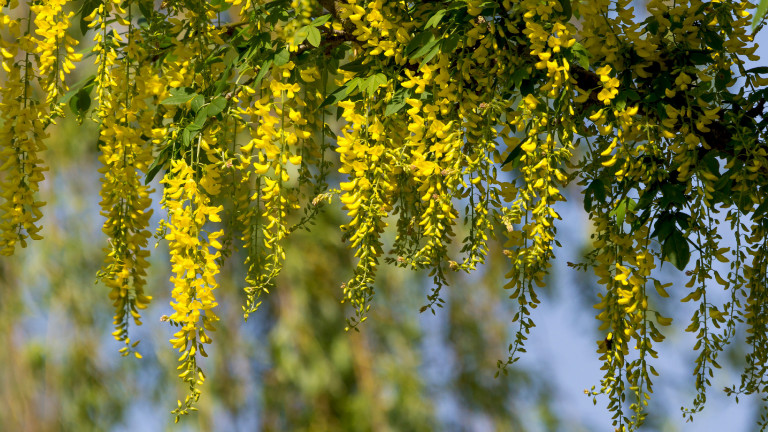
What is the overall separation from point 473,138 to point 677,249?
1.07 feet

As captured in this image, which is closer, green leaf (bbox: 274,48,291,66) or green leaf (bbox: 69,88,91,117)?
green leaf (bbox: 274,48,291,66)

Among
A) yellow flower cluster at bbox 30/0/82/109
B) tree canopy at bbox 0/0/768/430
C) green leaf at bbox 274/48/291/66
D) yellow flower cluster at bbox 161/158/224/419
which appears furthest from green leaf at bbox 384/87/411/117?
yellow flower cluster at bbox 30/0/82/109

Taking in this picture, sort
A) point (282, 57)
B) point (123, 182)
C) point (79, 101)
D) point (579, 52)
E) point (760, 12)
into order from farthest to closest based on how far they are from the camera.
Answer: point (79, 101), point (123, 182), point (282, 57), point (579, 52), point (760, 12)

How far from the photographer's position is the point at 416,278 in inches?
157

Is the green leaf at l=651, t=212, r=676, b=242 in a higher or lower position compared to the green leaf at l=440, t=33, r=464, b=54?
lower

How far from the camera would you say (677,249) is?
4.25ft

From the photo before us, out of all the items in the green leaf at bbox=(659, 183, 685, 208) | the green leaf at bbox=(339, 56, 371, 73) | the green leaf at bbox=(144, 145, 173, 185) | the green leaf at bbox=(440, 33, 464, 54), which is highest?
the green leaf at bbox=(339, 56, 371, 73)

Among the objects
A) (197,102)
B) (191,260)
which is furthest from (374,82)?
(191,260)

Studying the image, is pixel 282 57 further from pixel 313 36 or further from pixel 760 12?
pixel 760 12

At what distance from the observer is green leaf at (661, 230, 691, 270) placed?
4.24ft

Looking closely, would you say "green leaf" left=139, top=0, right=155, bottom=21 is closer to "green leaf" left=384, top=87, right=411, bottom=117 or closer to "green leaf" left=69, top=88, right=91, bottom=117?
"green leaf" left=69, top=88, right=91, bottom=117

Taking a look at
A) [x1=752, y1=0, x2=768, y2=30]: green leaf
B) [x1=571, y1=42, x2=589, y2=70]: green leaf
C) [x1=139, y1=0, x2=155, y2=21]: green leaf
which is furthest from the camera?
[x1=139, y1=0, x2=155, y2=21]: green leaf

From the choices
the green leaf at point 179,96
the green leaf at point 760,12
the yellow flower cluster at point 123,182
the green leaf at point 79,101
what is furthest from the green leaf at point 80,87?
the green leaf at point 760,12

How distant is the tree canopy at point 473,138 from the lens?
4.25ft
